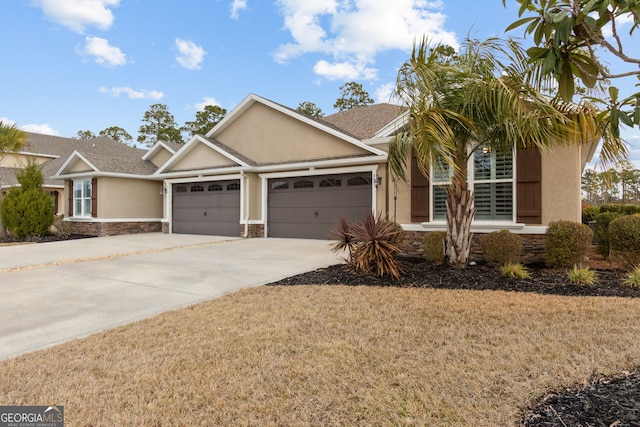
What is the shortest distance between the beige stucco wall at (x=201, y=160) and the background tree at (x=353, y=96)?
17.6 metres

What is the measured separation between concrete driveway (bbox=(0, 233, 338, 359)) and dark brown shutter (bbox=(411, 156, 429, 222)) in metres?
2.42

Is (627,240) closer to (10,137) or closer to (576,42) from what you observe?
(576,42)

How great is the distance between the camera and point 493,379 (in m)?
2.85

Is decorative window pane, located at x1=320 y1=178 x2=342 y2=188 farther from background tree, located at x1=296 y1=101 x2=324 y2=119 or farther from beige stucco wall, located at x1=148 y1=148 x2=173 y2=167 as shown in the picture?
background tree, located at x1=296 y1=101 x2=324 y2=119

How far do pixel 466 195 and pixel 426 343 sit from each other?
150 inches

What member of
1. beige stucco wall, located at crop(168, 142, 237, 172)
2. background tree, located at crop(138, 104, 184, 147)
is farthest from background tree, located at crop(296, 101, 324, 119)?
beige stucco wall, located at crop(168, 142, 237, 172)

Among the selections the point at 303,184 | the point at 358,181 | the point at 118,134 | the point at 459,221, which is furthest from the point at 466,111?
the point at 118,134

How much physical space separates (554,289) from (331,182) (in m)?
8.53

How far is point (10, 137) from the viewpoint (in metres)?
15.3

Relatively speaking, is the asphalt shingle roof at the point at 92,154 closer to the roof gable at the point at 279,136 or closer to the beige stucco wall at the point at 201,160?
the beige stucco wall at the point at 201,160

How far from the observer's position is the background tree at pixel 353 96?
3047cm

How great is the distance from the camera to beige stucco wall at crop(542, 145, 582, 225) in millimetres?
7672

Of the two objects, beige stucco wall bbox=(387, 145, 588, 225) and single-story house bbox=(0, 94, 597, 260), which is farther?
single-story house bbox=(0, 94, 597, 260)

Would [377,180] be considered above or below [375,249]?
above
